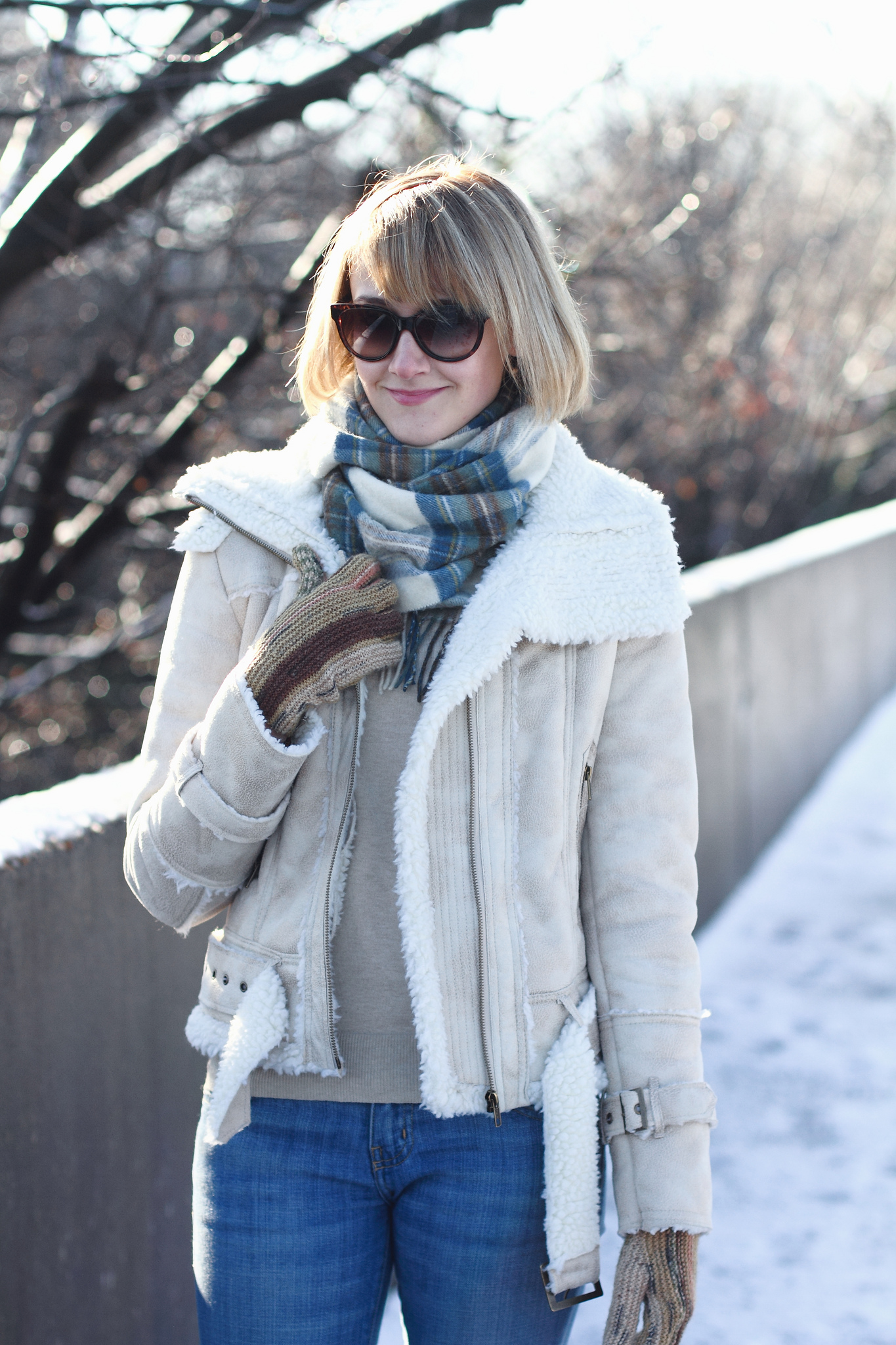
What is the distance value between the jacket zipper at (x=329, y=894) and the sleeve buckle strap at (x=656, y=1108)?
383 millimetres

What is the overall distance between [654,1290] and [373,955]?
566 millimetres

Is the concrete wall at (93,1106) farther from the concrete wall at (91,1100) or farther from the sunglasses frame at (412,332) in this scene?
the sunglasses frame at (412,332)

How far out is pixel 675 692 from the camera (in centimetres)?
183

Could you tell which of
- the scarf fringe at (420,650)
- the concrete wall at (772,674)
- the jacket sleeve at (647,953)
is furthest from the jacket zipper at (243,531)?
the concrete wall at (772,674)

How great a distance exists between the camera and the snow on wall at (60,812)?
2156 millimetres

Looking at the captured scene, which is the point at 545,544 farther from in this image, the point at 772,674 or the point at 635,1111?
the point at 772,674

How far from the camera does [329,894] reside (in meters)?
1.73

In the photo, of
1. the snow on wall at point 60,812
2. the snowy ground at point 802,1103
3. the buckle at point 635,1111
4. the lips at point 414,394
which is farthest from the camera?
the snowy ground at point 802,1103

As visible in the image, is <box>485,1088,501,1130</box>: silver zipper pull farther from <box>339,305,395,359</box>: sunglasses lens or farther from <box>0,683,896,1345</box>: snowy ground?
<box>339,305,395,359</box>: sunglasses lens

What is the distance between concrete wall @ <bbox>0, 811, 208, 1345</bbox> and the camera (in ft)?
6.72

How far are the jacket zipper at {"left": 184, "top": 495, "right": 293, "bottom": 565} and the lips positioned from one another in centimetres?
28

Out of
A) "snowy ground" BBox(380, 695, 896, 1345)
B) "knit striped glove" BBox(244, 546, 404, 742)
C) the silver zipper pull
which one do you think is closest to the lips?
"knit striped glove" BBox(244, 546, 404, 742)

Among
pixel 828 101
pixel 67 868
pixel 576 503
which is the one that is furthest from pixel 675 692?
pixel 828 101

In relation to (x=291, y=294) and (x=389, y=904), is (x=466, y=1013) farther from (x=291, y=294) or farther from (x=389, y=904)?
(x=291, y=294)
